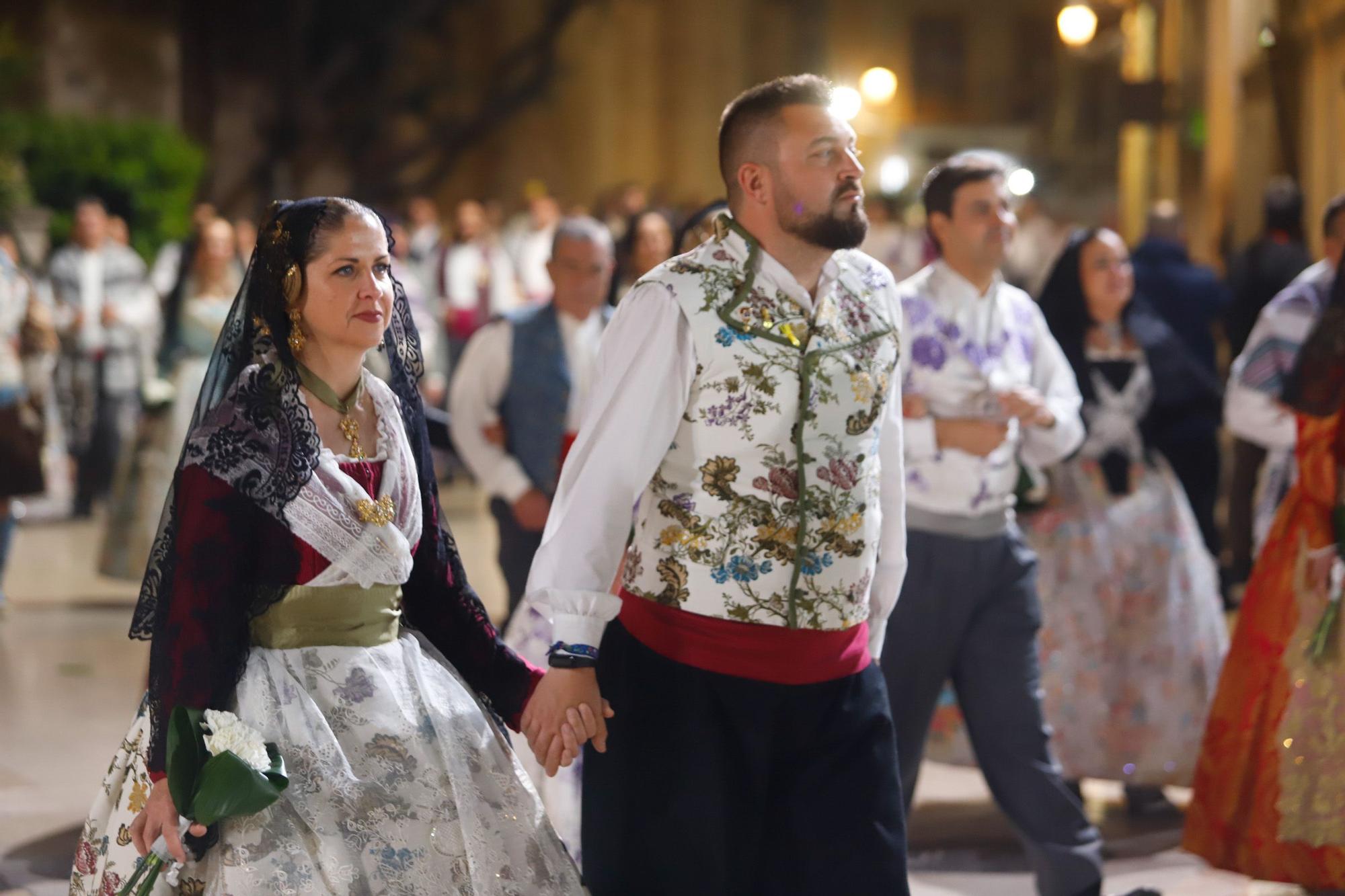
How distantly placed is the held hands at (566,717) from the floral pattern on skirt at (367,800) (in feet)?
0.37

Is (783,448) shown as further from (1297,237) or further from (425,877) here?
(1297,237)

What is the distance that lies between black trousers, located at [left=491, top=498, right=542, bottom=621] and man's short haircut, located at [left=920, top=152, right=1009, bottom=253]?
5.57 ft

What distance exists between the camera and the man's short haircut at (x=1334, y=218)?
544cm

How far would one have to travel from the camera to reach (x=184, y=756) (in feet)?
9.37

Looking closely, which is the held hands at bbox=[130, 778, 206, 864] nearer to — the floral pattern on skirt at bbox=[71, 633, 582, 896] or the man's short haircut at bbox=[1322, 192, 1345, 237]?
the floral pattern on skirt at bbox=[71, 633, 582, 896]

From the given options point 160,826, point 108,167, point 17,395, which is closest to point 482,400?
point 160,826

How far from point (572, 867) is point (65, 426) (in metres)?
10.6

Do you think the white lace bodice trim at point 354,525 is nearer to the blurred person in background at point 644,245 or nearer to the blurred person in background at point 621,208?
the blurred person in background at point 644,245

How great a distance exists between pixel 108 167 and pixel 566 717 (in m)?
16.0

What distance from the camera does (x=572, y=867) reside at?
3.16 m

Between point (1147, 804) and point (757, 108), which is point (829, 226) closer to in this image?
point (757, 108)

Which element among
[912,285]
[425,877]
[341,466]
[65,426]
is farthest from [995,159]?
[65,426]

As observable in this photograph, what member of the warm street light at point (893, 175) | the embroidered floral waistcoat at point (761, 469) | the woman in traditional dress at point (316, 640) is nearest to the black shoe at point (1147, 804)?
the embroidered floral waistcoat at point (761, 469)

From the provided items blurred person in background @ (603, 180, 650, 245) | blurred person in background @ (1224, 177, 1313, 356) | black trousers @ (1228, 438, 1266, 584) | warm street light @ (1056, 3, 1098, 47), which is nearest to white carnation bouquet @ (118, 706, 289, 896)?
black trousers @ (1228, 438, 1266, 584)
